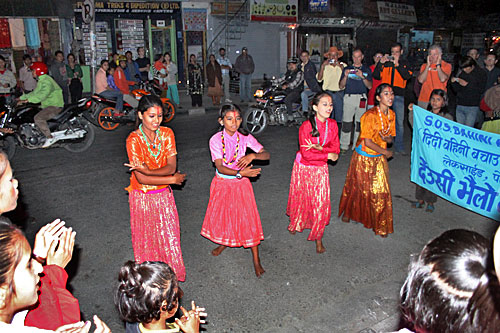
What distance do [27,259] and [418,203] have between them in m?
5.45

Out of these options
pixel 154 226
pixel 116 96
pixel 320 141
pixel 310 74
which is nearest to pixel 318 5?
pixel 310 74

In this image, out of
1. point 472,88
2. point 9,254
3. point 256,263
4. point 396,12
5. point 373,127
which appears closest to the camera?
point 9,254

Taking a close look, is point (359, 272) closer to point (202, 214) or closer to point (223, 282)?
point (223, 282)

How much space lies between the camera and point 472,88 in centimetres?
804

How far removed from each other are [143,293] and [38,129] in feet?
24.4

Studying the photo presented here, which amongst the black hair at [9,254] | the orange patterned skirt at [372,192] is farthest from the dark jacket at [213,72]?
the black hair at [9,254]

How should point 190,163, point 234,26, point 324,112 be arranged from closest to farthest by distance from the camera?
point 324,112
point 190,163
point 234,26

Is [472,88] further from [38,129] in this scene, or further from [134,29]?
[134,29]

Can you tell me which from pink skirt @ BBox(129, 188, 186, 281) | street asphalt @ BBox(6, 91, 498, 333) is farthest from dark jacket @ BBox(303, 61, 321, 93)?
pink skirt @ BBox(129, 188, 186, 281)

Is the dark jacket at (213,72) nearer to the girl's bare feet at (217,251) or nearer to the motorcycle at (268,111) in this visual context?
the motorcycle at (268,111)

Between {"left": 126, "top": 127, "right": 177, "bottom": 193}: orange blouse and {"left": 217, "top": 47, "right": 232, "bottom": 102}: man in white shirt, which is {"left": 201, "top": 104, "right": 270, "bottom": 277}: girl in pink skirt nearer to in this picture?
{"left": 126, "top": 127, "right": 177, "bottom": 193}: orange blouse

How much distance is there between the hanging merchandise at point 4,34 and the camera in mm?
15516

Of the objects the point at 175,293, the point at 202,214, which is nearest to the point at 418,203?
the point at 202,214

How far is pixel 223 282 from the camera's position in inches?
169
